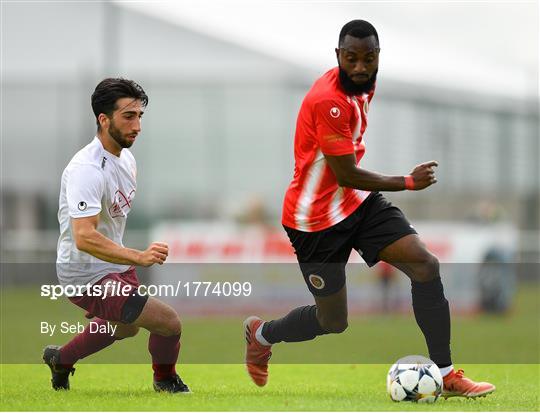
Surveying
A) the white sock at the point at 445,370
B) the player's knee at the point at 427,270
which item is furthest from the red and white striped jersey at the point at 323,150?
the white sock at the point at 445,370

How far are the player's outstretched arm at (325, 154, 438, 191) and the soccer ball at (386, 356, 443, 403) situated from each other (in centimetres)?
126

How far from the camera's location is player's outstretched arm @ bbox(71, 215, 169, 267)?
281 inches

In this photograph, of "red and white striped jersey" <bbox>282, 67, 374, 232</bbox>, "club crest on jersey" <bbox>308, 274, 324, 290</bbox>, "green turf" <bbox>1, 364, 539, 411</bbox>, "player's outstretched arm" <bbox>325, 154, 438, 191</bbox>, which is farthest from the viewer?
"club crest on jersey" <bbox>308, 274, 324, 290</bbox>

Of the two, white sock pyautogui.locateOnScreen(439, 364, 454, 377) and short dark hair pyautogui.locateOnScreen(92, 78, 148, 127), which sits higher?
short dark hair pyautogui.locateOnScreen(92, 78, 148, 127)

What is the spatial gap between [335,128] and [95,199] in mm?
1707

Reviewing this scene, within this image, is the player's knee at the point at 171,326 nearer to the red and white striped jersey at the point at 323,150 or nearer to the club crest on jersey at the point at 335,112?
the red and white striped jersey at the point at 323,150

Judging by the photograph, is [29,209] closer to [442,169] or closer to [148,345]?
[442,169]

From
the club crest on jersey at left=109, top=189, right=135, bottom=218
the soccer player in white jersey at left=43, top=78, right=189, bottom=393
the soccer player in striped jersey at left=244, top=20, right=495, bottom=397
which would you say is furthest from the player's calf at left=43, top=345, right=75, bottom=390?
the soccer player in striped jersey at left=244, top=20, right=495, bottom=397

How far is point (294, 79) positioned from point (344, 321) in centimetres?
2035

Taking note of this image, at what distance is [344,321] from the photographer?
7965 millimetres

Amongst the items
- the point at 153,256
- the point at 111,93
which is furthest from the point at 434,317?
the point at 111,93

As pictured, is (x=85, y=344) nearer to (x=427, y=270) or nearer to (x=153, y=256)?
(x=153, y=256)

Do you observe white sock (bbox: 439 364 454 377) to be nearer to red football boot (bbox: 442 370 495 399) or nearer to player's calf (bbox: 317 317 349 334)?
red football boot (bbox: 442 370 495 399)

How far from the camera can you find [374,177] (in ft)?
24.6
